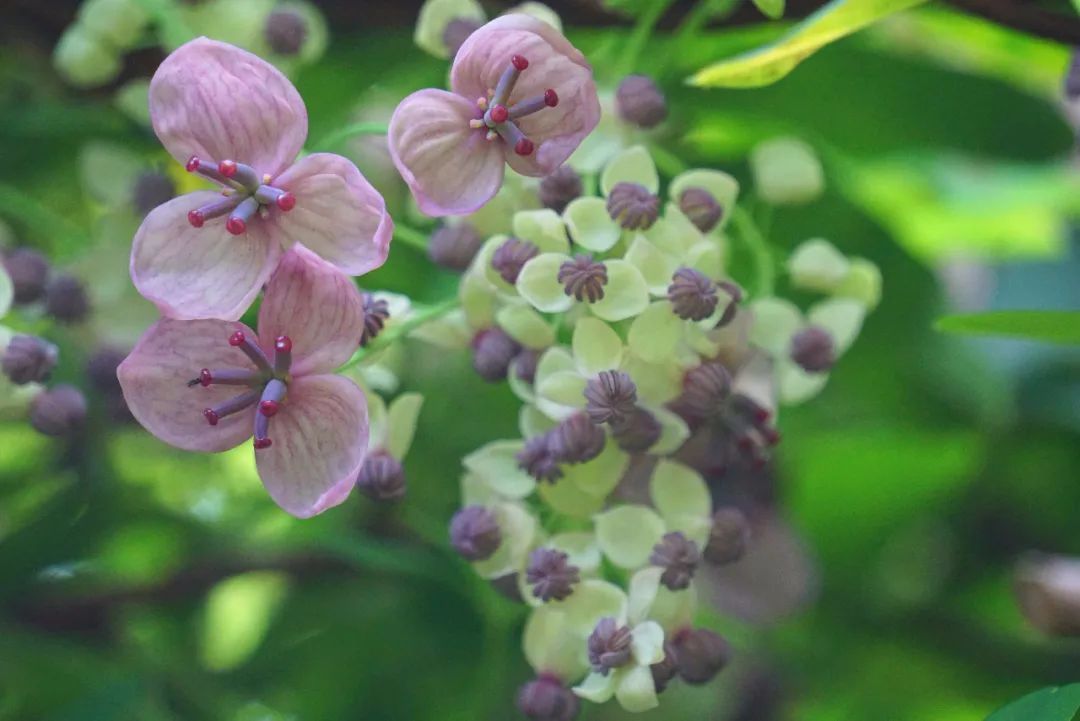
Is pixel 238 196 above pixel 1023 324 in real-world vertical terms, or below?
above

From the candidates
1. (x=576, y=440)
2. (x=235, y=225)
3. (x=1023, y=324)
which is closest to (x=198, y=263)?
A: (x=235, y=225)

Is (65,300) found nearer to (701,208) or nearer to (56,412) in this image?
(56,412)

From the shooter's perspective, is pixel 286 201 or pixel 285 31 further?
pixel 285 31

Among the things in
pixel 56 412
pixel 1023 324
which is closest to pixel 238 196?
pixel 56 412

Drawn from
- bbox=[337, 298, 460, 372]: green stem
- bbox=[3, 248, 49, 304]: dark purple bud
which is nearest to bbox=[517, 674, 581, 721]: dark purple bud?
bbox=[337, 298, 460, 372]: green stem

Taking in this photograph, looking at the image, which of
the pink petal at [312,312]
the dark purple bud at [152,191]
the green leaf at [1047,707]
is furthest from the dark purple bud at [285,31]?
the green leaf at [1047,707]
